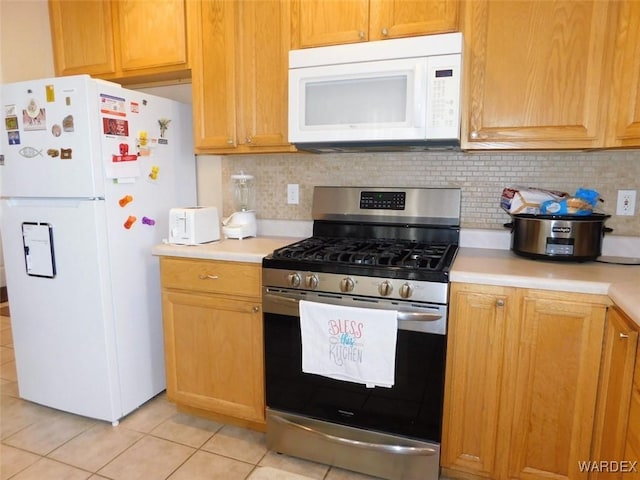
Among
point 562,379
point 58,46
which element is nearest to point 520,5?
point 562,379

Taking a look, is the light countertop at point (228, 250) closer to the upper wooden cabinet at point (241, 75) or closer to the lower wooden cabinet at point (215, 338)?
the lower wooden cabinet at point (215, 338)

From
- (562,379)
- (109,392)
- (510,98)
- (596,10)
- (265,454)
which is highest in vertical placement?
(596,10)

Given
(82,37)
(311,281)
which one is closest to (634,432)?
(311,281)

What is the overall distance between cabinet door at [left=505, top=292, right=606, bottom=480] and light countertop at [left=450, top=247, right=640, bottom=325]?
56 millimetres

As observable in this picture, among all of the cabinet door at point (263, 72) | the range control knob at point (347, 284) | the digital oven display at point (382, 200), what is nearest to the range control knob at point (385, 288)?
the range control knob at point (347, 284)

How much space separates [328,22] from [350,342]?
54.6 inches

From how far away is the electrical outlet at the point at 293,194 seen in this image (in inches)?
93.2

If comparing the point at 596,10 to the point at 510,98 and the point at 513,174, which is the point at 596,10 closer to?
the point at 510,98

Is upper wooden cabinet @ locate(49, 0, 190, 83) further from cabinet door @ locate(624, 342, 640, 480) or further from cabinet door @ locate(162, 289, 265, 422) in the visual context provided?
cabinet door @ locate(624, 342, 640, 480)

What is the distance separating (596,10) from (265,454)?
2.24 m

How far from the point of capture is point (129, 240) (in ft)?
6.89

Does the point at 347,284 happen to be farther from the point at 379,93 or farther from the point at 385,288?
the point at 379,93

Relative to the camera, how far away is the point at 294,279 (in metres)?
1.71

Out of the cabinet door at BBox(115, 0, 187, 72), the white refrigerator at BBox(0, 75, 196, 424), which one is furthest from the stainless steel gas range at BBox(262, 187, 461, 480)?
the cabinet door at BBox(115, 0, 187, 72)
